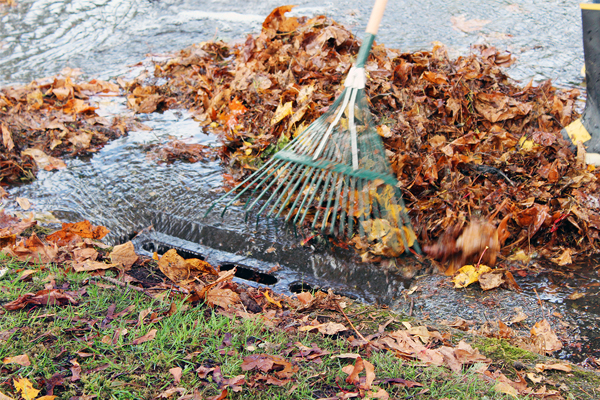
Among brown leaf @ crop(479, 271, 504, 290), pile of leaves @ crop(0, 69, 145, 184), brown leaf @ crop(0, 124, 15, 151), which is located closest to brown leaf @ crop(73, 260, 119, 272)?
pile of leaves @ crop(0, 69, 145, 184)

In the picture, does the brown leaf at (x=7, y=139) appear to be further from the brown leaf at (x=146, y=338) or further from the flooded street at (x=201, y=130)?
the brown leaf at (x=146, y=338)

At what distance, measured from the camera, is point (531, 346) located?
2025mm

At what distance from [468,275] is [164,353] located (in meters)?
1.66

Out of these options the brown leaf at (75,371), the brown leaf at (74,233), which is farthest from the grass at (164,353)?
the brown leaf at (74,233)

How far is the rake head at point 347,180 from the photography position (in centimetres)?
253

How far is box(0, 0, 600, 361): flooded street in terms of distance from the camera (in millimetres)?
2484

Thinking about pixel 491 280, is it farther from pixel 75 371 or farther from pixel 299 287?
pixel 75 371

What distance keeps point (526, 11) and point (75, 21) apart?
638 cm

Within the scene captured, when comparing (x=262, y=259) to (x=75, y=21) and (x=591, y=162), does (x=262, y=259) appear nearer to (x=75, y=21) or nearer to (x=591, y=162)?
(x=591, y=162)

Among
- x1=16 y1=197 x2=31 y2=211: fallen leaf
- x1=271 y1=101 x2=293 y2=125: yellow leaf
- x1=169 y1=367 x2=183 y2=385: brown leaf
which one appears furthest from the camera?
x1=271 y1=101 x2=293 y2=125: yellow leaf

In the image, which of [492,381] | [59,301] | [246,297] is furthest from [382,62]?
[59,301]

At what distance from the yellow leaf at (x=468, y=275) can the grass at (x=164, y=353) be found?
0.52 metres

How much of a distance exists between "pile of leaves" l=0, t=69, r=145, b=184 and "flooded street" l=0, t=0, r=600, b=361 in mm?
153

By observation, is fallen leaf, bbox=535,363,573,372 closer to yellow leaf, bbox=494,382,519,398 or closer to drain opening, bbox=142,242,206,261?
yellow leaf, bbox=494,382,519,398
